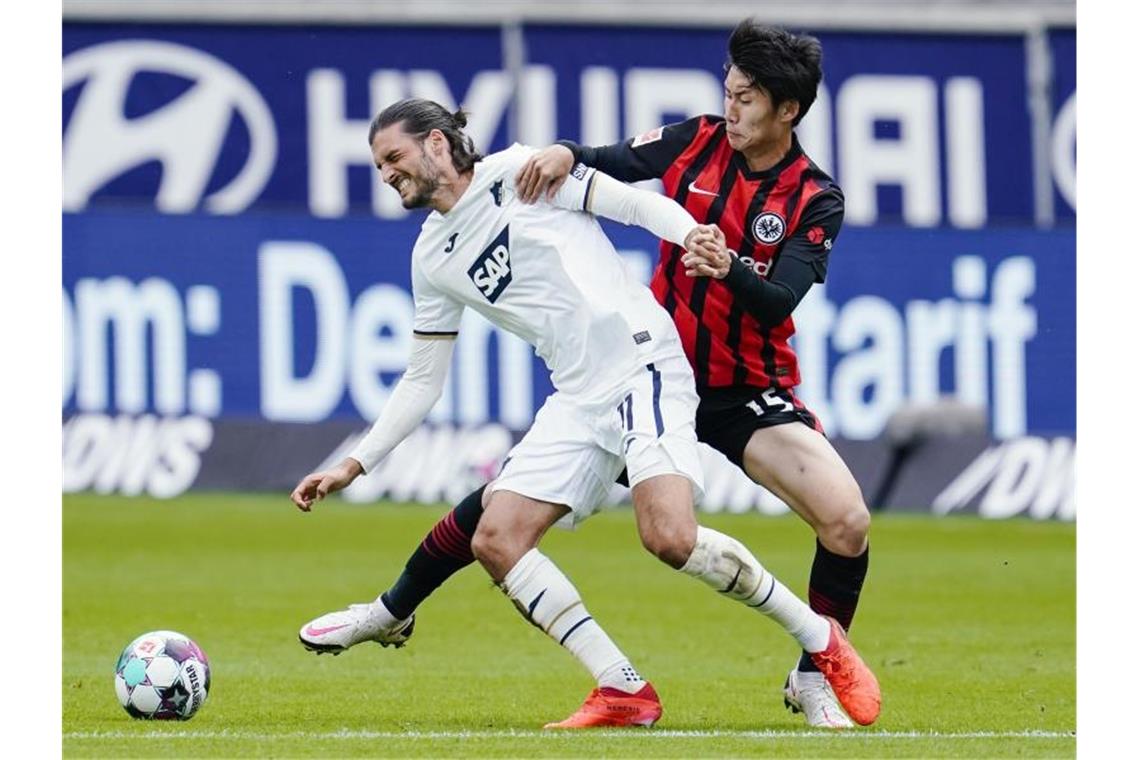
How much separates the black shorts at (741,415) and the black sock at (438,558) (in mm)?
820

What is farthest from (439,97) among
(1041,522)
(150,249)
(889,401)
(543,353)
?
(543,353)

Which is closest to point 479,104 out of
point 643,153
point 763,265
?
point 643,153

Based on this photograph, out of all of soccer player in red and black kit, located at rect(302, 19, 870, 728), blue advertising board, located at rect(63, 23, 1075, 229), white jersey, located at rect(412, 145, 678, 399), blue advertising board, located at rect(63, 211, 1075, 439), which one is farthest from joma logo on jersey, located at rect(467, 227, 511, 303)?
blue advertising board, located at rect(63, 23, 1075, 229)

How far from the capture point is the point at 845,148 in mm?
20000

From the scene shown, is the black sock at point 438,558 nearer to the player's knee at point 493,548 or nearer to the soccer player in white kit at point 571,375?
the soccer player in white kit at point 571,375

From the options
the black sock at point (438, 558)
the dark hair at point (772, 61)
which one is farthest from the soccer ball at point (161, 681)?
the dark hair at point (772, 61)

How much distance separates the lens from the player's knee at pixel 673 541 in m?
7.28

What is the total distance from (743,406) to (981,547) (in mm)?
7981

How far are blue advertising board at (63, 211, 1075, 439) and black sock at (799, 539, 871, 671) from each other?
9.05 metres

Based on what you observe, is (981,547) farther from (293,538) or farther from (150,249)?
(150,249)

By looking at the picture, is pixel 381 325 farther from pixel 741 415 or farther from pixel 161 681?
pixel 161 681

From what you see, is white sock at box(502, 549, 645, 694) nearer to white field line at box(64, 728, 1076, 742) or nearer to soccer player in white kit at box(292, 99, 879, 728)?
soccer player in white kit at box(292, 99, 879, 728)

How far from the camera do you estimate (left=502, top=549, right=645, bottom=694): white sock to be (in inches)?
294

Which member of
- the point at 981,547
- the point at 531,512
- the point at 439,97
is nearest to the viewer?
the point at 531,512
